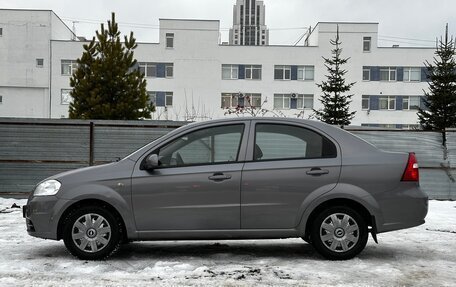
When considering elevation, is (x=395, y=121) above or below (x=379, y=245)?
above

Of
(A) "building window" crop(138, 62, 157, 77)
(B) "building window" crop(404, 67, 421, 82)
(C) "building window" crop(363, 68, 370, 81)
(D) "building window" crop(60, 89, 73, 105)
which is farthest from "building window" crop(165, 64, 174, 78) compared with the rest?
(B) "building window" crop(404, 67, 421, 82)

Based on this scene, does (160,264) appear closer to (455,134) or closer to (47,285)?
(47,285)

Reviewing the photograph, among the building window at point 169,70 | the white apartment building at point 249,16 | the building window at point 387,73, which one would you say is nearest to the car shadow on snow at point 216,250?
the building window at point 169,70

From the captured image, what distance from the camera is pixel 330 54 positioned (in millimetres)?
48562

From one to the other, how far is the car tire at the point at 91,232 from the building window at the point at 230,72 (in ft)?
142

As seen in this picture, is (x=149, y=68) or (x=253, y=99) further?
(x=253, y=99)

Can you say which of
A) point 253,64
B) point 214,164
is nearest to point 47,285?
point 214,164

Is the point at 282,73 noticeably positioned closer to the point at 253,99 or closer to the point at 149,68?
the point at 253,99

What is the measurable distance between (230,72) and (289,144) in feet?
141

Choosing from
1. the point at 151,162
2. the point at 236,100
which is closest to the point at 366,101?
the point at 236,100

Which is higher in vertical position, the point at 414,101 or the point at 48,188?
the point at 414,101

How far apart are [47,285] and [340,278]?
2.93m

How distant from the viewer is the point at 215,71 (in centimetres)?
4788

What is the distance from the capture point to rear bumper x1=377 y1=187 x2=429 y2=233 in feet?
18.8
